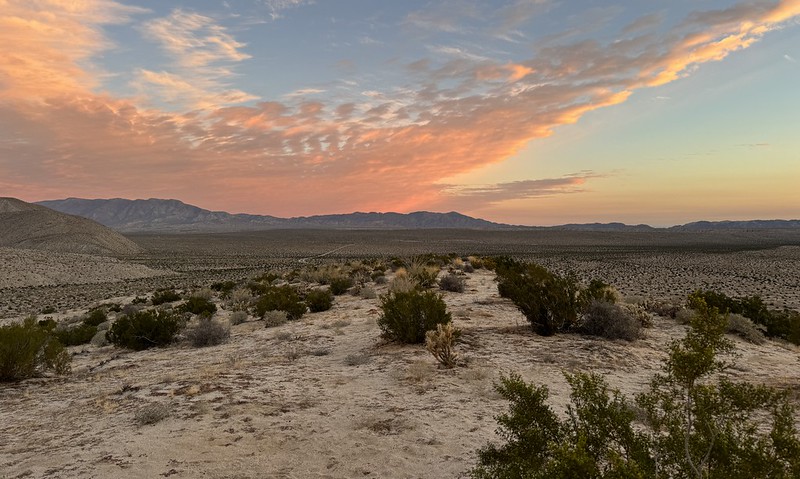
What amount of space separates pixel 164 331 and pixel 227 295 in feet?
34.7

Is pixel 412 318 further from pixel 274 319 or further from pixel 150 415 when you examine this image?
pixel 274 319

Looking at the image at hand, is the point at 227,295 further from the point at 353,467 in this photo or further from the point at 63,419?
the point at 353,467

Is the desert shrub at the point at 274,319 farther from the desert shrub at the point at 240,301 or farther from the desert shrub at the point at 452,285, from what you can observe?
the desert shrub at the point at 452,285

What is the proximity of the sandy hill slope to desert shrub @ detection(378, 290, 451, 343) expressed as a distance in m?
71.7

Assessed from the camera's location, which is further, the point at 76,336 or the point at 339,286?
the point at 339,286

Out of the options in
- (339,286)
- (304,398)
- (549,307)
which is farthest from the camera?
(339,286)

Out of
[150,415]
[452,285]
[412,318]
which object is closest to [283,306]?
[412,318]

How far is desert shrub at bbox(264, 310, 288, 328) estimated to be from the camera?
14.9 meters

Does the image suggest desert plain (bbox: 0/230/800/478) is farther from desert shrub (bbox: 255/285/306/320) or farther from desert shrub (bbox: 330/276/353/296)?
desert shrub (bbox: 330/276/353/296)

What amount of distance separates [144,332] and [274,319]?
3.77 m

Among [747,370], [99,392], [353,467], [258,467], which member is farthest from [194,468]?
[747,370]

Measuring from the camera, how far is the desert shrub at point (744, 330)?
12297 mm

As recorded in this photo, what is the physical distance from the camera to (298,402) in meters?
7.18

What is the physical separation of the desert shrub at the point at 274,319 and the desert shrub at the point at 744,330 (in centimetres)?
1333
